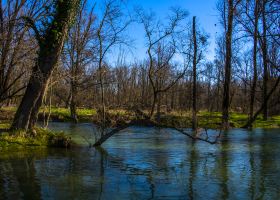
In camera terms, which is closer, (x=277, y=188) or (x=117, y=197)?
(x=117, y=197)

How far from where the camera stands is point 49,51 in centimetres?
1936

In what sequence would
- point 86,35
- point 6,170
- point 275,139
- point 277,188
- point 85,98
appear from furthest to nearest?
point 85,98
point 86,35
point 275,139
point 6,170
point 277,188

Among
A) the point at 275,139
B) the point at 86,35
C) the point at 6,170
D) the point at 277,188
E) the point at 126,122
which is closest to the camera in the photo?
the point at 277,188

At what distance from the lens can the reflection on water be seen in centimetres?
1064

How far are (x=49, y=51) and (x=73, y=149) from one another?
15.4ft

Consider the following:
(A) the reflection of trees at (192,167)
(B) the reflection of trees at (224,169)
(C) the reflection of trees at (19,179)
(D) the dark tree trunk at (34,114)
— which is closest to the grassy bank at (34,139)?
(D) the dark tree trunk at (34,114)

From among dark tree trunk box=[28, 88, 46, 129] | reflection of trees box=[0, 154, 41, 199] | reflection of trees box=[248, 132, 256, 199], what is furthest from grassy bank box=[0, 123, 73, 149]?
reflection of trees box=[248, 132, 256, 199]

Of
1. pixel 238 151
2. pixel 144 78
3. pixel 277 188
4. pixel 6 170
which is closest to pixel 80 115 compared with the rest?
pixel 238 151

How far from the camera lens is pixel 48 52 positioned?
63.6 ft

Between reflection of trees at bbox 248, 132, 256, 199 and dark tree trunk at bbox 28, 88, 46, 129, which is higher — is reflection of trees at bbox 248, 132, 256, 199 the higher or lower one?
the lower one

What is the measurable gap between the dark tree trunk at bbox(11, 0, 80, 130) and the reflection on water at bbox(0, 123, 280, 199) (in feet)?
8.10

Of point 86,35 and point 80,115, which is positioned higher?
point 86,35

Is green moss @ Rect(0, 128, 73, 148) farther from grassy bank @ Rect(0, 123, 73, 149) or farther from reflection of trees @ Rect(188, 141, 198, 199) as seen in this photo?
reflection of trees @ Rect(188, 141, 198, 199)

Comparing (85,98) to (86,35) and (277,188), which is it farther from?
(277,188)
